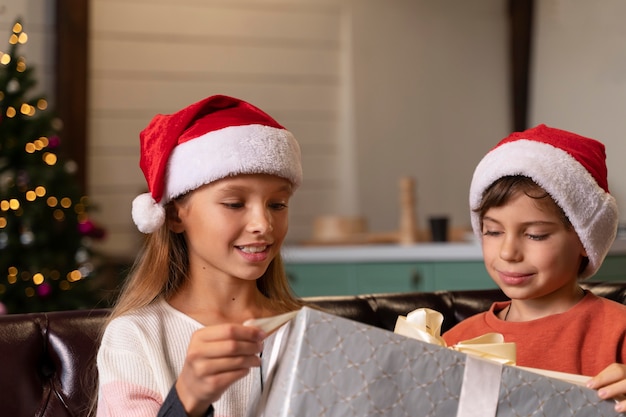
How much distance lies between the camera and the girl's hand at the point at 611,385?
1.22 m

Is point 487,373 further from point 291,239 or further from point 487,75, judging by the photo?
point 487,75

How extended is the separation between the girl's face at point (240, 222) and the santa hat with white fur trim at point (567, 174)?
14.5 inches

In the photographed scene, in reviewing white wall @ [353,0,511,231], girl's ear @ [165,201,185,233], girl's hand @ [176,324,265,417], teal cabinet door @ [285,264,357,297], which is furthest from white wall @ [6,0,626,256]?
girl's hand @ [176,324,265,417]

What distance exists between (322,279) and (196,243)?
9.46 ft

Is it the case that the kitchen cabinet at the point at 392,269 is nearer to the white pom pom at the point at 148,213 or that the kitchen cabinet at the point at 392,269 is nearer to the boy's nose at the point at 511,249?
the white pom pom at the point at 148,213

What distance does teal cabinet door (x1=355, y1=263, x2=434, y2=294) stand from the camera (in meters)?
4.14

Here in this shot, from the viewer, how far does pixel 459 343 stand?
1328mm

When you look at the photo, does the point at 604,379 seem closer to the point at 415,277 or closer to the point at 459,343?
the point at 459,343

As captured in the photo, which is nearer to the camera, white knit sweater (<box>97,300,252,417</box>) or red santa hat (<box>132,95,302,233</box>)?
white knit sweater (<box>97,300,252,417</box>)

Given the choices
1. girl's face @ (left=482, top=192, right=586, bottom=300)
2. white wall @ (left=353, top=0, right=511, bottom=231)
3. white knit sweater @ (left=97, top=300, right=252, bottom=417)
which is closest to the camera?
white knit sweater @ (left=97, top=300, right=252, bottom=417)

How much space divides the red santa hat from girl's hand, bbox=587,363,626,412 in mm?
636

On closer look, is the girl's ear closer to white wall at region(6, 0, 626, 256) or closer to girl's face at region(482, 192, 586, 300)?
girl's face at region(482, 192, 586, 300)

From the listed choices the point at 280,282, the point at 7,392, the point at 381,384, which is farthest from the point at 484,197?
the point at 7,392

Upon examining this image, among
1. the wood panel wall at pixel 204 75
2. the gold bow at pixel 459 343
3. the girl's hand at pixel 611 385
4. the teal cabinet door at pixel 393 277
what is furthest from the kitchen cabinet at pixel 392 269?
the girl's hand at pixel 611 385
